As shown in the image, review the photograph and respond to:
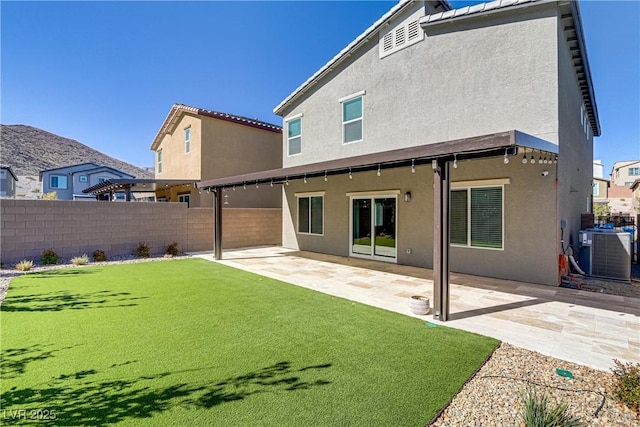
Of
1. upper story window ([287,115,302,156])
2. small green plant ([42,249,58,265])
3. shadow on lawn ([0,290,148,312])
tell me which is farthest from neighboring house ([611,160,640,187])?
small green plant ([42,249,58,265])

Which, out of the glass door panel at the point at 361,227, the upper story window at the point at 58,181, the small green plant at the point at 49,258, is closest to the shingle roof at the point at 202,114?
the small green plant at the point at 49,258

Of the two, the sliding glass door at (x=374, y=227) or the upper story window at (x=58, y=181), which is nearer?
the sliding glass door at (x=374, y=227)

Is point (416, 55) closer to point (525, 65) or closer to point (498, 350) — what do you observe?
point (525, 65)

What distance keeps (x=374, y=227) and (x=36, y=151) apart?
96.4 m

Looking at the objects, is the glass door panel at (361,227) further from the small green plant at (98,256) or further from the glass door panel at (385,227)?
the small green plant at (98,256)

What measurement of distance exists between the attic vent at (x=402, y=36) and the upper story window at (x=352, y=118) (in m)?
1.69

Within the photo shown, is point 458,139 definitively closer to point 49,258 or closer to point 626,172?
point 49,258

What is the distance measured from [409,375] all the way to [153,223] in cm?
1263

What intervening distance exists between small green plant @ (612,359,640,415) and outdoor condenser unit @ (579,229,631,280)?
6986 millimetres

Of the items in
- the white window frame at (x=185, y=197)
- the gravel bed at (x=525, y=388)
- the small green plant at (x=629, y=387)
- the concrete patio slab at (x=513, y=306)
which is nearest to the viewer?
the gravel bed at (x=525, y=388)

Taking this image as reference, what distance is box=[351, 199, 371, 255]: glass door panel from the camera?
1153 centimetres

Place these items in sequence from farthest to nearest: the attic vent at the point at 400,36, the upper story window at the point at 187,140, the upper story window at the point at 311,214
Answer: the upper story window at the point at 187,140 → the upper story window at the point at 311,214 → the attic vent at the point at 400,36

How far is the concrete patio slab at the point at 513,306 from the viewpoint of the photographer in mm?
4422

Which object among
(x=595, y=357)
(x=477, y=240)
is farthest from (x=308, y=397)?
(x=477, y=240)
